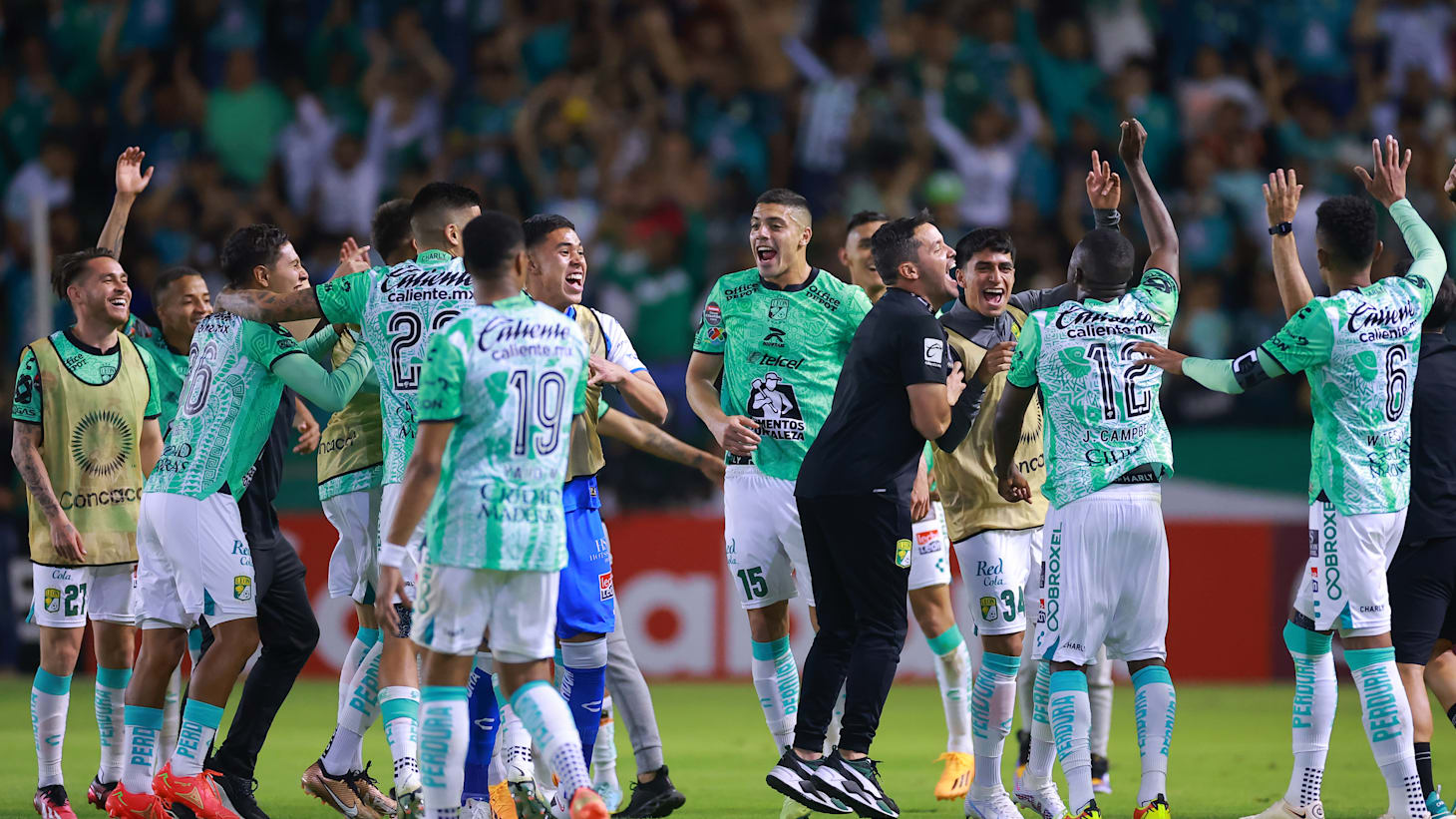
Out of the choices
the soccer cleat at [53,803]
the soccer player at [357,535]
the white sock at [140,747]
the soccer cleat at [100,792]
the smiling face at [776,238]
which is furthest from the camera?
the smiling face at [776,238]

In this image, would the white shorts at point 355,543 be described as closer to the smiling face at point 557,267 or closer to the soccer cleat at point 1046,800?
the smiling face at point 557,267

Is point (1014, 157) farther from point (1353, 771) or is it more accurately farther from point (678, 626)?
point (1353, 771)

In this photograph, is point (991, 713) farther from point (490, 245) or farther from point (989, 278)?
point (490, 245)

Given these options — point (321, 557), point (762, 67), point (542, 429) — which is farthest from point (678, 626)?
point (542, 429)

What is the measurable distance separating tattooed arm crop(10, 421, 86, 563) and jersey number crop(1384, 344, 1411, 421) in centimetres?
632

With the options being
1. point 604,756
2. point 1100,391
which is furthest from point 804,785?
point 1100,391

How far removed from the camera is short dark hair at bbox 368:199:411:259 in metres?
8.40

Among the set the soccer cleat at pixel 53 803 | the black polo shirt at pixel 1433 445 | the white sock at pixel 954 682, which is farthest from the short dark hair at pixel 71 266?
the black polo shirt at pixel 1433 445

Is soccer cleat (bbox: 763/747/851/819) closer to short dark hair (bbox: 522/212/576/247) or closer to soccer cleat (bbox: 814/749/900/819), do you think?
soccer cleat (bbox: 814/749/900/819)

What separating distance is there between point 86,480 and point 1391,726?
645 cm

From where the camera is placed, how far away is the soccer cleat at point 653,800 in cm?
827

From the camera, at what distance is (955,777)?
8844 millimetres

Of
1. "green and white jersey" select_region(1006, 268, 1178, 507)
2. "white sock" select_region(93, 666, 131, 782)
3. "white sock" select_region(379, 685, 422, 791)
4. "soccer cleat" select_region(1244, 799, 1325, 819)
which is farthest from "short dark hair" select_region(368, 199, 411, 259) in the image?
"soccer cleat" select_region(1244, 799, 1325, 819)

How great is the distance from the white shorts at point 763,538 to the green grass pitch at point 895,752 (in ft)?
3.74
